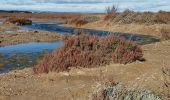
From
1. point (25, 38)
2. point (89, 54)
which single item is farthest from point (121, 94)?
point (25, 38)

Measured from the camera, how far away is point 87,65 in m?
16.5

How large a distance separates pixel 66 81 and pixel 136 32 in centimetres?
3284

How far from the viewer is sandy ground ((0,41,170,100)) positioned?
1222cm

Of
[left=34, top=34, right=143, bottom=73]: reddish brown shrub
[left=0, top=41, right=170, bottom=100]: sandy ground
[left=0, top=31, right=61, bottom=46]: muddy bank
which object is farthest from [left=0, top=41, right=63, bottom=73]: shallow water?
[left=0, top=31, right=61, bottom=46]: muddy bank

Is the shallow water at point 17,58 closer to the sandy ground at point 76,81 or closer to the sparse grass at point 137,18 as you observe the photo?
the sandy ground at point 76,81

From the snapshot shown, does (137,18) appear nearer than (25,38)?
No

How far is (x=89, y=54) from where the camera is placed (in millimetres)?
16875

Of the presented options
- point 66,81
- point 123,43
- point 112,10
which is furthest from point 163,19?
point 66,81

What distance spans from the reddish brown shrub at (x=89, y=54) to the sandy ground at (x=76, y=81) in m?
0.42

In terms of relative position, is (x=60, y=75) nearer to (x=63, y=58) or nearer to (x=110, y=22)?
(x=63, y=58)

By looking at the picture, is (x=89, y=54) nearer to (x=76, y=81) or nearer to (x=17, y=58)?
(x=76, y=81)

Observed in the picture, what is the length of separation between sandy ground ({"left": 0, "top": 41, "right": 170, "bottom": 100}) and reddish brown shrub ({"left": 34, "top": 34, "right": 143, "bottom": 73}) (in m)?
0.42

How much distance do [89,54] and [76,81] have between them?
2.46 m

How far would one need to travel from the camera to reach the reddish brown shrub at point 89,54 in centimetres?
1656
